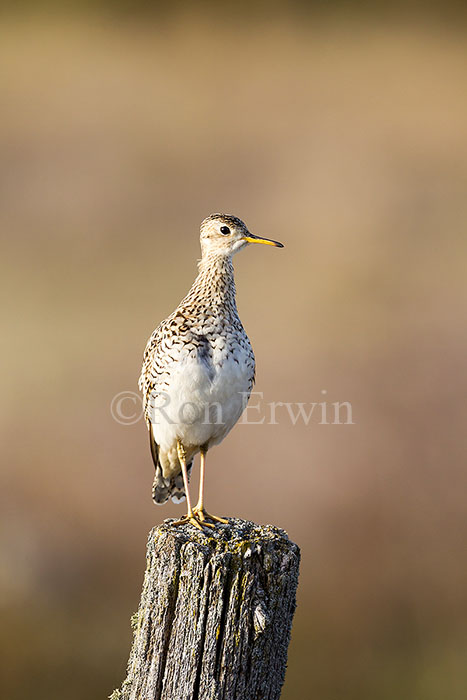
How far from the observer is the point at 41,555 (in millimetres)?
9281

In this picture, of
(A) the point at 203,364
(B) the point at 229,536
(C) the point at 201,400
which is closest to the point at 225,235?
(A) the point at 203,364

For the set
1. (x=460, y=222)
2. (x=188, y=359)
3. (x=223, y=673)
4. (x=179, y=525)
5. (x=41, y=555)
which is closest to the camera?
(x=223, y=673)

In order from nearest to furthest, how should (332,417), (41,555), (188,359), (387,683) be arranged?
(188,359) < (387,683) < (41,555) < (332,417)

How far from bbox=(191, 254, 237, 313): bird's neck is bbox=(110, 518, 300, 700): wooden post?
5.29 ft

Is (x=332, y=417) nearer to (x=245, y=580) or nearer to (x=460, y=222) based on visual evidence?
(x=460, y=222)

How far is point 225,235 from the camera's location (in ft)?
17.1

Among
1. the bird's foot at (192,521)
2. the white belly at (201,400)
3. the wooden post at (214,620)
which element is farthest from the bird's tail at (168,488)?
the wooden post at (214,620)

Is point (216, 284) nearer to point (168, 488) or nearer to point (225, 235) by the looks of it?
point (225, 235)

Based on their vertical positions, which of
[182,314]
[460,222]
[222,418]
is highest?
[460,222]

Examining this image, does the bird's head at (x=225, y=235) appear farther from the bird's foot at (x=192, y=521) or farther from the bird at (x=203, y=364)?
the bird's foot at (x=192, y=521)

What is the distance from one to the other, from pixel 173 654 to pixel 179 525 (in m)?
0.76

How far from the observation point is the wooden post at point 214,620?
3.70 m

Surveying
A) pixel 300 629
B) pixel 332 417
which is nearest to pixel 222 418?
pixel 300 629

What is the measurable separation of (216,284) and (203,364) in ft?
1.77
